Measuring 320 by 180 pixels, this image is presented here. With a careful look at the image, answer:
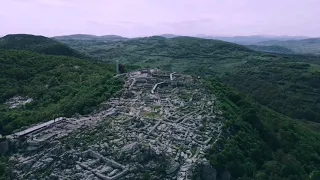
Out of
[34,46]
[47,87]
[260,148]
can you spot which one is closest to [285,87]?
[260,148]

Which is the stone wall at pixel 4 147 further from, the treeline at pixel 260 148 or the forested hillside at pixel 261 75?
the forested hillside at pixel 261 75

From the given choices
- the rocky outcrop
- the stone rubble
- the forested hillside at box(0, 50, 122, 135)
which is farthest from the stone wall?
Answer: the rocky outcrop

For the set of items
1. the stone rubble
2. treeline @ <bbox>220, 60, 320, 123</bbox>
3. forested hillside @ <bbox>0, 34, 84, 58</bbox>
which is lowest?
treeline @ <bbox>220, 60, 320, 123</bbox>

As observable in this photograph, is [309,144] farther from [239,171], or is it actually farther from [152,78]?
[152,78]

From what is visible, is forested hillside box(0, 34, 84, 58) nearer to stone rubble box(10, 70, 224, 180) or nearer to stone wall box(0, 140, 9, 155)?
stone rubble box(10, 70, 224, 180)

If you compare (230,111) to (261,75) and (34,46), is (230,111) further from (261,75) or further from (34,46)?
(34,46)

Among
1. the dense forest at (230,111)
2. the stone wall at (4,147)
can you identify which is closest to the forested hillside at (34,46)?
the dense forest at (230,111)
